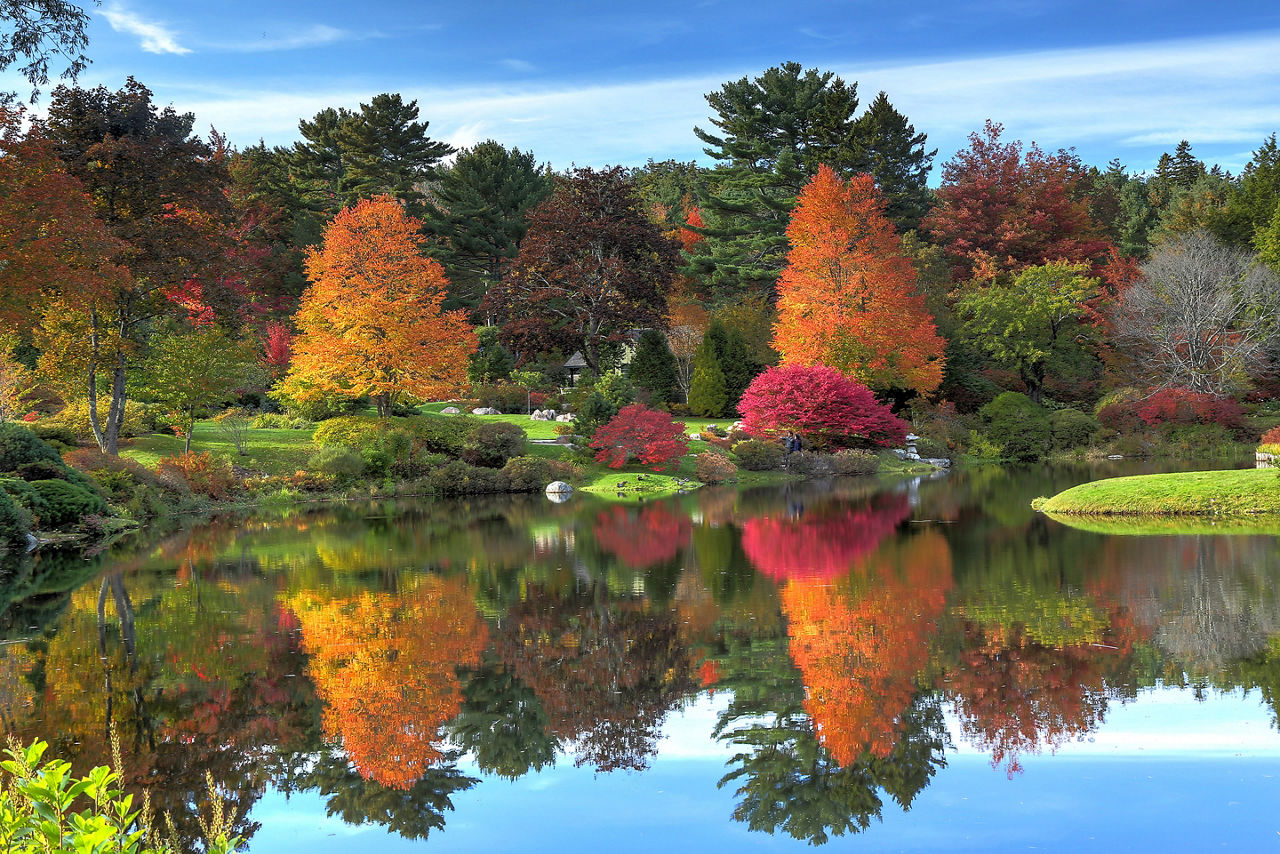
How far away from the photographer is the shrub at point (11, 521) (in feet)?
60.0

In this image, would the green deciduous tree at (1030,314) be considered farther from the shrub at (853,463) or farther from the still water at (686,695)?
the still water at (686,695)

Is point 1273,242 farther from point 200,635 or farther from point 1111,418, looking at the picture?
point 200,635

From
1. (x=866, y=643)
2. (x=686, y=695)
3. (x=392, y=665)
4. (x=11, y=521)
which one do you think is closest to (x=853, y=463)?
(x=11, y=521)

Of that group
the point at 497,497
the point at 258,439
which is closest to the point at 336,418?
the point at 258,439

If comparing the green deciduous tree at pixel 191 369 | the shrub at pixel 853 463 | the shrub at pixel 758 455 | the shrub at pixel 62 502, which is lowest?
the shrub at pixel 853 463

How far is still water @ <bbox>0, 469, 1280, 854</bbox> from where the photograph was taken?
20.7ft

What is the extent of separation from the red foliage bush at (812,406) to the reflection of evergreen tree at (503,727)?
25.8 m

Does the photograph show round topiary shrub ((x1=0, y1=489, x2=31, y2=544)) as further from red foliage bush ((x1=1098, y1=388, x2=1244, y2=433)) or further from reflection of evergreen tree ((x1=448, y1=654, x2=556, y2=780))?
red foliage bush ((x1=1098, y1=388, x2=1244, y2=433))

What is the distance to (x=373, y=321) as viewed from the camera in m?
30.0

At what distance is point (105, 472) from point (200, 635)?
14.6 metres

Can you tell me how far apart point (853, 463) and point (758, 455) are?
346cm

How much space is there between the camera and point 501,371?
148ft

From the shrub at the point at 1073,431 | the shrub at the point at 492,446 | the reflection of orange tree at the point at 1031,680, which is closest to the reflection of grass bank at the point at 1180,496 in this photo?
the reflection of orange tree at the point at 1031,680

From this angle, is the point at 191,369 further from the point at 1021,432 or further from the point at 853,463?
the point at 1021,432
